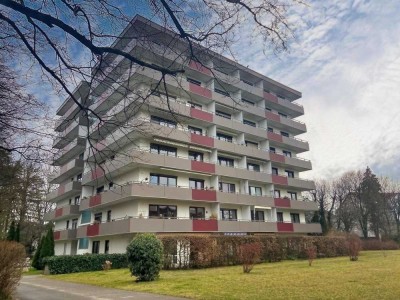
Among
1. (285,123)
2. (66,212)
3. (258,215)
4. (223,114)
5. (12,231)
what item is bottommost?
(12,231)

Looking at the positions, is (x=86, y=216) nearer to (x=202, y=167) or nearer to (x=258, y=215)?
(x=202, y=167)

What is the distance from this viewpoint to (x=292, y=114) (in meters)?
50.5

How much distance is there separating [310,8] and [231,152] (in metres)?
31.3

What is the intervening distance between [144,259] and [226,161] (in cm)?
2344

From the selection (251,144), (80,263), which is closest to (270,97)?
(251,144)

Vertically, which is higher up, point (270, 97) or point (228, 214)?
point (270, 97)

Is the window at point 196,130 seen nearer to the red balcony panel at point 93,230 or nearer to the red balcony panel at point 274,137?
the red balcony panel at point 274,137

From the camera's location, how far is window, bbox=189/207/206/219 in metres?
32.2

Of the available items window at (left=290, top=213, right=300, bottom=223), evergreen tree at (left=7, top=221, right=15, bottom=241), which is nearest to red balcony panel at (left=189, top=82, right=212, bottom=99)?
window at (left=290, top=213, right=300, bottom=223)

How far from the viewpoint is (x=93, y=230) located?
31719 millimetres

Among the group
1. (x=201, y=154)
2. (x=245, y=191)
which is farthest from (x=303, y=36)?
(x=245, y=191)

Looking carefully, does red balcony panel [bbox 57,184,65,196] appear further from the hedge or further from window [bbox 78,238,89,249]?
Answer: the hedge

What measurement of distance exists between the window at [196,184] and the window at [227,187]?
2.57m

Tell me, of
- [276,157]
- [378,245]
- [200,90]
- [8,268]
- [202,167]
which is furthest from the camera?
[378,245]
